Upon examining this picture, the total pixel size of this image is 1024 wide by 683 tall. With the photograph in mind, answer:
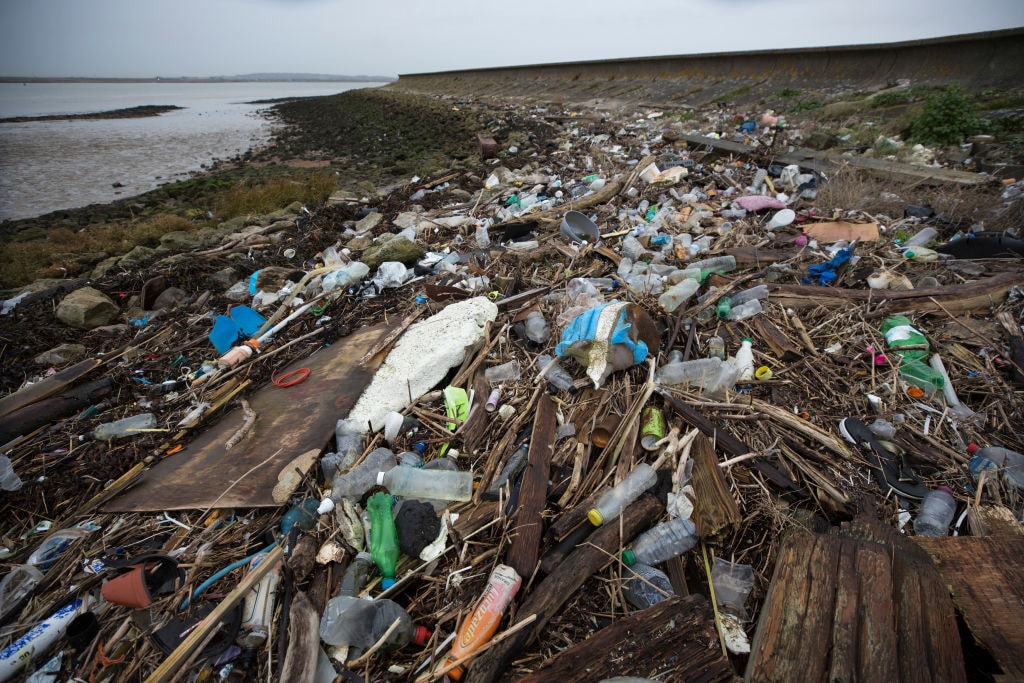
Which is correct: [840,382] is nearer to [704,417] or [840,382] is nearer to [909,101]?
[704,417]

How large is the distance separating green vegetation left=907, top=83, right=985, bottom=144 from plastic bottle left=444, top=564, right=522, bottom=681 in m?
8.41

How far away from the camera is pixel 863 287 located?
3270 mm

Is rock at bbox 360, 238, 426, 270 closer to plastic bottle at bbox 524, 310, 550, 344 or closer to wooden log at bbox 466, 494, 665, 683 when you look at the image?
plastic bottle at bbox 524, 310, 550, 344

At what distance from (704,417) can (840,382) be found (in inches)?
37.7

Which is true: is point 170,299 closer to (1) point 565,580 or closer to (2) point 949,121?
(1) point 565,580

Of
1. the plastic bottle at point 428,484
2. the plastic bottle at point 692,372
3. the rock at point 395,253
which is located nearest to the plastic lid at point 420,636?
the plastic bottle at point 428,484

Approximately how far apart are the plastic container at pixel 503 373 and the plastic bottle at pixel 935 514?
208 centimetres

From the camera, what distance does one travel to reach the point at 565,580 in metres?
1.72

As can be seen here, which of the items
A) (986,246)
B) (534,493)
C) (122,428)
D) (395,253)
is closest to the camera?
(534,493)

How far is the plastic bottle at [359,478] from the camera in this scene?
2.21 metres

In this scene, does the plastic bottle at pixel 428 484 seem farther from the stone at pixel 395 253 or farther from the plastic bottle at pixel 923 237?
the plastic bottle at pixel 923 237

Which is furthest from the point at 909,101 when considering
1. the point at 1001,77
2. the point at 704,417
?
the point at 704,417

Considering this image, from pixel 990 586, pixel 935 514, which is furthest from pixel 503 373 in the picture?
pixel 990 586

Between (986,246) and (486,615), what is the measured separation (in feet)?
14.8
